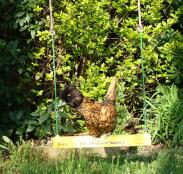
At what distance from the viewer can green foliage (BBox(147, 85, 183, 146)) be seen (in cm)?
598

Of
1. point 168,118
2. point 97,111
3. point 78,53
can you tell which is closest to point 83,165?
point 97,111

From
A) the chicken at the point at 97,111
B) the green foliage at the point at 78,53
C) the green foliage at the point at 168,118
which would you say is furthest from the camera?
the green foliage at the point at 78,53

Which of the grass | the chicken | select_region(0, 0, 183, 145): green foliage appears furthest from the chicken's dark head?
select_region(0, 0, 183, 145): green foliage

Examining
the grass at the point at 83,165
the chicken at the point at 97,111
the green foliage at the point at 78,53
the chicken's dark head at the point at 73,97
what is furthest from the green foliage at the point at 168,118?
the chicken's dark head at the point at 73,97

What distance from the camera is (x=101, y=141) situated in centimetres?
454

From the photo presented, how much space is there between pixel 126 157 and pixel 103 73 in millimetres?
1277

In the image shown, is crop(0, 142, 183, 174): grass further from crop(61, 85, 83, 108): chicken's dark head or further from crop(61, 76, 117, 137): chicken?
crop(61, 85, 83, 108): chicken's dark head

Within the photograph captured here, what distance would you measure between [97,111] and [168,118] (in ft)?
5.67

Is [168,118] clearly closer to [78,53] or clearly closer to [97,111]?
[78,53]

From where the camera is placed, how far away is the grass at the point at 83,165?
15.2ft

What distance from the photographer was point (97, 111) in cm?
460

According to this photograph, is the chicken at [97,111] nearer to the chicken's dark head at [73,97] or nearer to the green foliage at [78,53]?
the chicken's dark head at [73,97]

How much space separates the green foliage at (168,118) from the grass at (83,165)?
0.59 m

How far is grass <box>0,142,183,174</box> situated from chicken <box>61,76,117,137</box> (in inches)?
13.2
